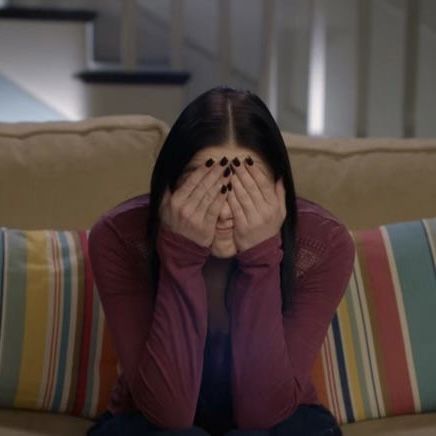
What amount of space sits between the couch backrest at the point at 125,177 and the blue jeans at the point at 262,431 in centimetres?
40

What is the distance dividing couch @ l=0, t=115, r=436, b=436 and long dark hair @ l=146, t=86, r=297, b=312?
0.81 feet

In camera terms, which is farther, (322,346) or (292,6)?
(292,6)

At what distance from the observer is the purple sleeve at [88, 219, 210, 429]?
1274 mm

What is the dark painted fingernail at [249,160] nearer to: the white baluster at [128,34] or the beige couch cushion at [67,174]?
the beige couch cushion at [67,174]

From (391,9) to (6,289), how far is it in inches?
71.1

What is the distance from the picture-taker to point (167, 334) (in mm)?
1288

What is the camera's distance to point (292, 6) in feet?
9.93

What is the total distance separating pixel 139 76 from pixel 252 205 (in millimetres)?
1632

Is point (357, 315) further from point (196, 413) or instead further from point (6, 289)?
point (6, 289)

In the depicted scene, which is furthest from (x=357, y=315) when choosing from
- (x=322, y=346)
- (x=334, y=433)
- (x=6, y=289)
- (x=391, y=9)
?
(x=391, y=9)

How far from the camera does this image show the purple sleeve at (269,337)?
1287mm

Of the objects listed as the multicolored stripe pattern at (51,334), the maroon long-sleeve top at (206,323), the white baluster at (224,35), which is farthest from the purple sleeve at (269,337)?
the white baluster at (224,35)

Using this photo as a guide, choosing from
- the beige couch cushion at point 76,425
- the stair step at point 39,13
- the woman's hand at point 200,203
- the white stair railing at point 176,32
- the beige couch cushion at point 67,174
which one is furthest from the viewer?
the stair step at point 39,13

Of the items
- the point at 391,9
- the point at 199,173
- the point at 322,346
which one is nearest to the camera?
the point at 199,173
